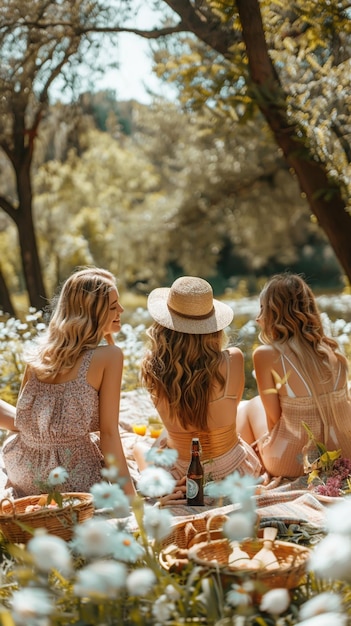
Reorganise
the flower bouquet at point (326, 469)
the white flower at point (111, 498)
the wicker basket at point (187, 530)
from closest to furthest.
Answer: the white flower at point (111, 498) → the wicker basket at point (187, 530) → the flower bouquet at point (326, 469)

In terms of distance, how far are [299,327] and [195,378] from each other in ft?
2.36

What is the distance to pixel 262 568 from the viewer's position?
2.20 metres

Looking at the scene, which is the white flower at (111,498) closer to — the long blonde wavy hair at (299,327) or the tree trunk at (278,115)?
the long blonde wavy hair at (299,327)

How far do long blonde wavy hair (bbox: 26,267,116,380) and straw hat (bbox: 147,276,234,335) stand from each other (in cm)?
37

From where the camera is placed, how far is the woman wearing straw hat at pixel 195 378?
399 centimetres

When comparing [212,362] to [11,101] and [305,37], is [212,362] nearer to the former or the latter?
[305,37]

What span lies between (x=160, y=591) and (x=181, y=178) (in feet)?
52.2

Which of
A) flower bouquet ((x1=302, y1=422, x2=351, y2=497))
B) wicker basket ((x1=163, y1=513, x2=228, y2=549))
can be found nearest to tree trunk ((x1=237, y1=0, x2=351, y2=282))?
flower bouquet ((x1=302, y1=422, x2=351, y2=497))

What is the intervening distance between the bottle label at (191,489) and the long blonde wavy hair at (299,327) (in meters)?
0.95

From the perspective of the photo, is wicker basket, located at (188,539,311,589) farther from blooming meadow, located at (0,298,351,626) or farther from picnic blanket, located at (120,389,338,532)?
picnic blanket, located at (120,389,338,532)

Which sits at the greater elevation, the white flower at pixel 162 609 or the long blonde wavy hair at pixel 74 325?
the long blonde wavy hair at pixel 74 325

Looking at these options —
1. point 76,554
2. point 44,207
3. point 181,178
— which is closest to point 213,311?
point 76,554

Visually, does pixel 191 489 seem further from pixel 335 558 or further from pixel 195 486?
pixel 335 558

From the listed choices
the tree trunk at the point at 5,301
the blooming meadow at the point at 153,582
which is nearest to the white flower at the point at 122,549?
the blooming meadow at the point at 153,582
